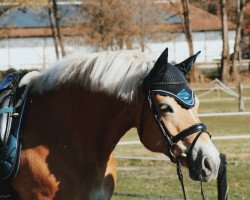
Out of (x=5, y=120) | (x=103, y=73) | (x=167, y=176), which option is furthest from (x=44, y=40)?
(x=103, y=73)

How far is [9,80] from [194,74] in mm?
37362

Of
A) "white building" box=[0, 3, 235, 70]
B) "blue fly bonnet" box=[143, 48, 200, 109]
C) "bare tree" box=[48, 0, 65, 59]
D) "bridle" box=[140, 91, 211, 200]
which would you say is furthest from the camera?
"white building" box=[0, 3, 235, 70]

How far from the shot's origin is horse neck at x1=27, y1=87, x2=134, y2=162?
4379 millimetres

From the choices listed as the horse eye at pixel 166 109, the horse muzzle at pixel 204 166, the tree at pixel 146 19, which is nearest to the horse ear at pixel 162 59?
the horse eye at pixel 166 109

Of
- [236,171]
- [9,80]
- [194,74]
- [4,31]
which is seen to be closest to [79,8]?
[4,31]

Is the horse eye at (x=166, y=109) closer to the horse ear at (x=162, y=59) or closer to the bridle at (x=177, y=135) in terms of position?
the bridle at (x=177, y=135)

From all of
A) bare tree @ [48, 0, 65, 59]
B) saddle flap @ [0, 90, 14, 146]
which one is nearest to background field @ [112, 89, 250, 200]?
saddle flap @ [0, 90, 14, 146]

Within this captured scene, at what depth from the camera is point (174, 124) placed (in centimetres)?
411

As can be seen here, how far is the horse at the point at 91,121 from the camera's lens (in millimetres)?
4160

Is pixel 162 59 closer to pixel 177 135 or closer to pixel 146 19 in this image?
pixel 177 135

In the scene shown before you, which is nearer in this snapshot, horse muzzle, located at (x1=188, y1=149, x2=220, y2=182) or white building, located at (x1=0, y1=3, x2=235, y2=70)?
horse muzzle, located at (x1=188, y1=149, x2=220, y2=182)

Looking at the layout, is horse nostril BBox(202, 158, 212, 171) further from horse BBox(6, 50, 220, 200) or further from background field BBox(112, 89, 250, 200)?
background field BBox(112, 89, 250, 200)

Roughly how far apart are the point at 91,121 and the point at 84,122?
50 mm

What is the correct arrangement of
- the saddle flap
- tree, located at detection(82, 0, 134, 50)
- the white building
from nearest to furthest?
the saddle flap → tree, located at detection(82, 0, 134, 50) → the white building
